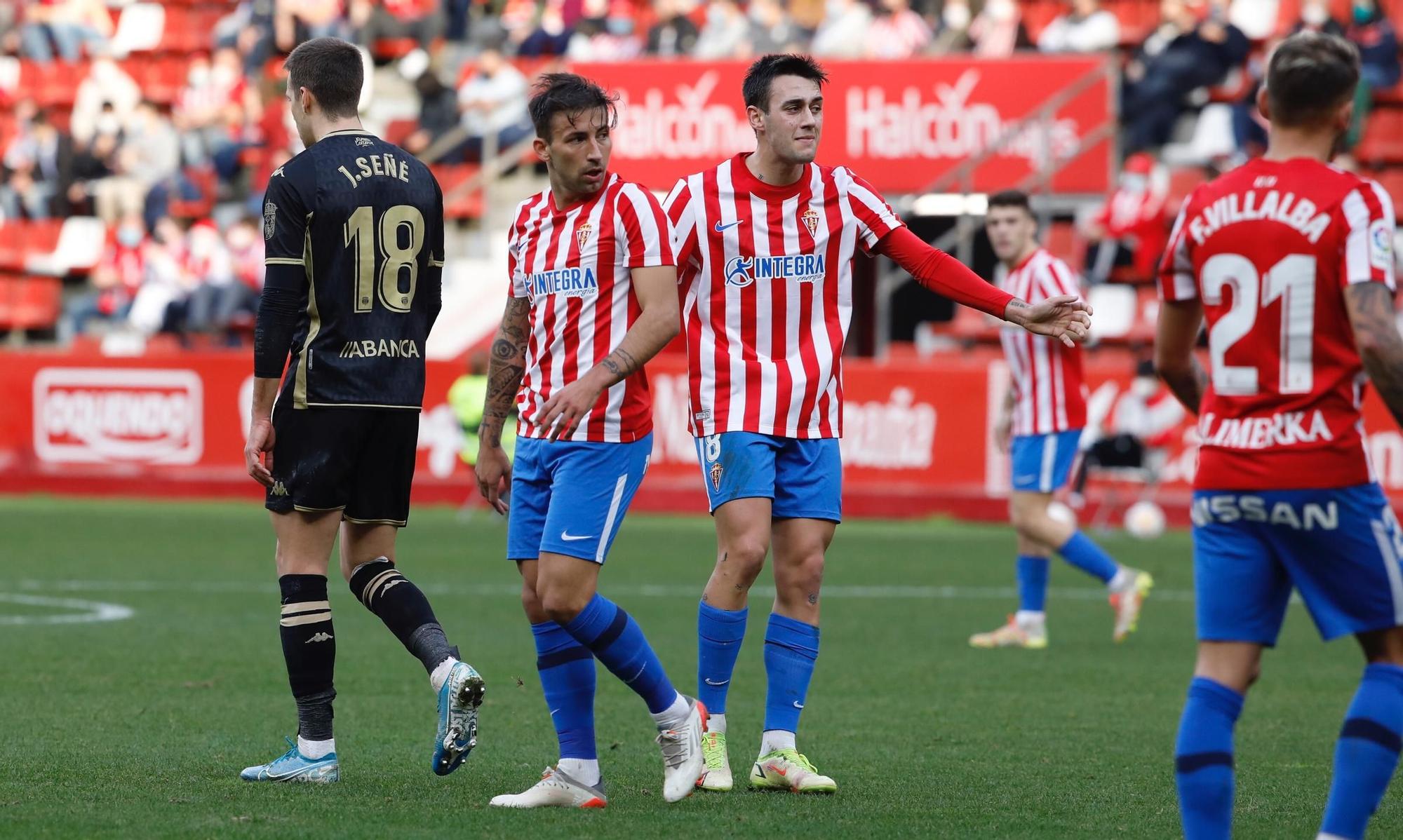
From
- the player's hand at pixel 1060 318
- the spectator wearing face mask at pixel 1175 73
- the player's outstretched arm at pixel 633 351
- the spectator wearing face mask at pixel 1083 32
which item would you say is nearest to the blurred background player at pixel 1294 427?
the player's hand at pixel 1060 318

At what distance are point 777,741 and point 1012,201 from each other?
506 cm

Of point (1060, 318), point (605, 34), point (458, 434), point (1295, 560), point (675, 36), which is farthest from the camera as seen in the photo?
point (605, 34)

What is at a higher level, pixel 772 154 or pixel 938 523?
pixel 772 154

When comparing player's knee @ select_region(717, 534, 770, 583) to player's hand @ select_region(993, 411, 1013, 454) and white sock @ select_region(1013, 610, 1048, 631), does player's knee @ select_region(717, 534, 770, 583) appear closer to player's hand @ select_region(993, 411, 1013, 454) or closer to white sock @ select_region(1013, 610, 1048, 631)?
white sock @ select_region(1013, 610, 1048, 631)

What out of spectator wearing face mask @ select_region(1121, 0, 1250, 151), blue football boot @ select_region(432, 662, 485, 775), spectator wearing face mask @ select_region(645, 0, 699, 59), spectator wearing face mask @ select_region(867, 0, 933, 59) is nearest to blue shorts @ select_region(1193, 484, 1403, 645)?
blue football boot @ select_region(432, 662, 485, 775)

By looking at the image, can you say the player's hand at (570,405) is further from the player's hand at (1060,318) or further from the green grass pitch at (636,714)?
the player's hand at (1060,318)

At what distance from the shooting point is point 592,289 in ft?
19.2

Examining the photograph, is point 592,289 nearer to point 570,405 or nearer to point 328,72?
point 570,405

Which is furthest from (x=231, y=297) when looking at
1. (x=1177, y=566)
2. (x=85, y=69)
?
(x=1177, y=566)

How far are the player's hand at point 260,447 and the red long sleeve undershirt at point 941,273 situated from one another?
2063 millimetres

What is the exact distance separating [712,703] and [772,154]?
1.82 meters

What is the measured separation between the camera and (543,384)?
593 centimetres

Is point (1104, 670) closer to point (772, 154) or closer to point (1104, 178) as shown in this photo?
point (772, 154)

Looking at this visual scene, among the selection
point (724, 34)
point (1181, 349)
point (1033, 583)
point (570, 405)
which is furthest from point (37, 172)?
point (1181, 349)
